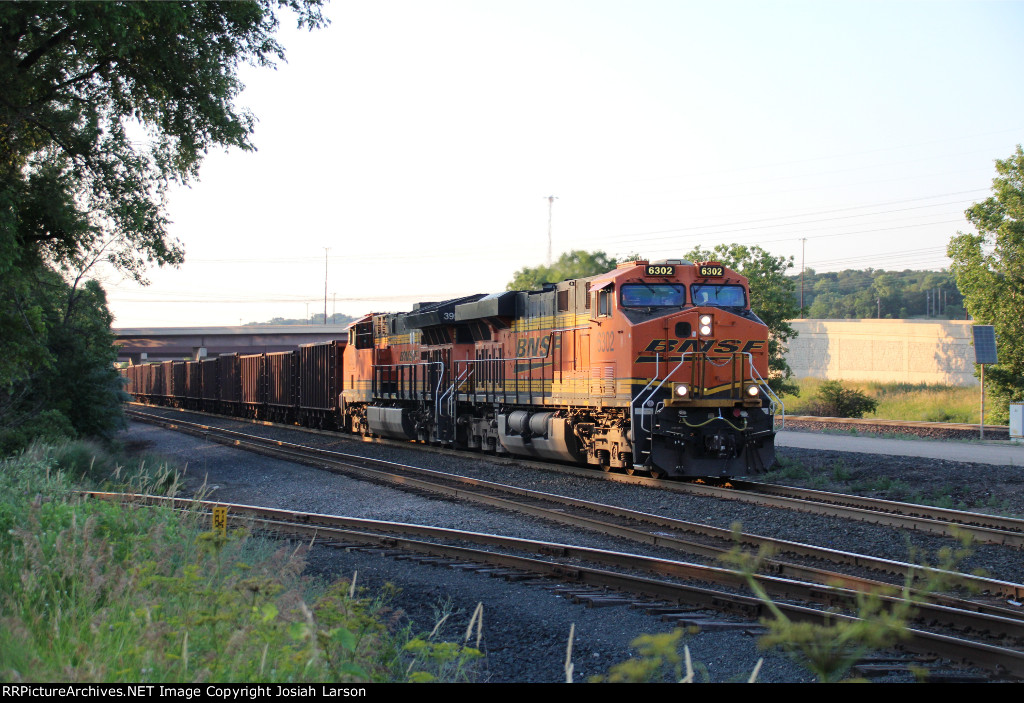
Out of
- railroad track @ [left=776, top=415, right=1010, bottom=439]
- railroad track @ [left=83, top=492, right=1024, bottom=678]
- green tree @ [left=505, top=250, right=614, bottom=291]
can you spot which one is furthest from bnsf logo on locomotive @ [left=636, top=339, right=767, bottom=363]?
green tree @ [left=505, top=250, right=614, bottom=291]

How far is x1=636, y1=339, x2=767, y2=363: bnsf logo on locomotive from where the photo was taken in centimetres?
1404

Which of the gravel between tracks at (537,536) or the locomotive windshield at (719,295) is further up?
the locomotive windshield at (719,295)

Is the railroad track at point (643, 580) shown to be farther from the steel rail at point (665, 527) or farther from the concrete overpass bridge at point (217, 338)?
the concrete overpass bridge at point (217, 338)

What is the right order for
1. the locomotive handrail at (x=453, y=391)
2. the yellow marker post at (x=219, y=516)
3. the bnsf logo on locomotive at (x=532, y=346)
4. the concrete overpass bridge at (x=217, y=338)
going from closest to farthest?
the yellow marker post at (x=219, y=516) → the bnsf logo on locomotive at (x=532, y=346) → the locomotive handrail at (x=453, y=391) → the concrete overpass bridge at (x=217, y=338)

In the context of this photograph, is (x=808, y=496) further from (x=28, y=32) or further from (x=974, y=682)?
(x=28, y=32)

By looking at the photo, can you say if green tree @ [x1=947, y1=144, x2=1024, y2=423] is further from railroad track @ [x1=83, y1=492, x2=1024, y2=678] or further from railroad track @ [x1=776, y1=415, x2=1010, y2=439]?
railroad track @ [x1=83, y1=492, x2=1024, y2=678]

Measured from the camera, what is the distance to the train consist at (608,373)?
13961 mm

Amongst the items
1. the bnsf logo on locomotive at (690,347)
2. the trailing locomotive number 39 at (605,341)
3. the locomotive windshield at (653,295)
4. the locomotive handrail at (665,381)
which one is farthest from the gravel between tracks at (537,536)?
the locomotive windshield at (653,295)

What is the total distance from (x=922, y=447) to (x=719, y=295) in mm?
10521

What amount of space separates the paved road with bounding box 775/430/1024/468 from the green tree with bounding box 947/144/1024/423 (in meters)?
9.61

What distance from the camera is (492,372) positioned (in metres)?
19.2

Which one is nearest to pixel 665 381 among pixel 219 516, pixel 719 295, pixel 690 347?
pixel 690 347

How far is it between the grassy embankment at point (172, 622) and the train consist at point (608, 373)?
801cm
